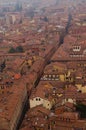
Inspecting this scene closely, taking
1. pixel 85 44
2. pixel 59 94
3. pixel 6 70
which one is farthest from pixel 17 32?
pixel 59 94

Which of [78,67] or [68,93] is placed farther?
[78,67]

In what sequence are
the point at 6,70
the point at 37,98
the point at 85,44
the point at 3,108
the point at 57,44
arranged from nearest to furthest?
the point at 3,108 → the point at 37,98 → the point at 6,70 → the point at 85,44 → the point at 57,44

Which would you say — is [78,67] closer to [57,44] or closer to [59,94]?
[59,94]

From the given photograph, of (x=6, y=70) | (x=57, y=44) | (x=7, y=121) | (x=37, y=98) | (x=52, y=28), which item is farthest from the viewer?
(x=52, y=28)

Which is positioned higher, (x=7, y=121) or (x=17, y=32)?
(x=7, y=121)

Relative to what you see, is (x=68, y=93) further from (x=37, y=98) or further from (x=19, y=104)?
(x=19, y=104)

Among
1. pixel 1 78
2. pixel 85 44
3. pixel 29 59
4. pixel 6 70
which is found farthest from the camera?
pixel 85 44

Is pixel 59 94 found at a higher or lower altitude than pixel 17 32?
higher

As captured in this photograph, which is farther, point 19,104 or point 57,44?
point 57,44

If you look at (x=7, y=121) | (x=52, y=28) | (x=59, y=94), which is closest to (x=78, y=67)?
(x=59, y=94)
